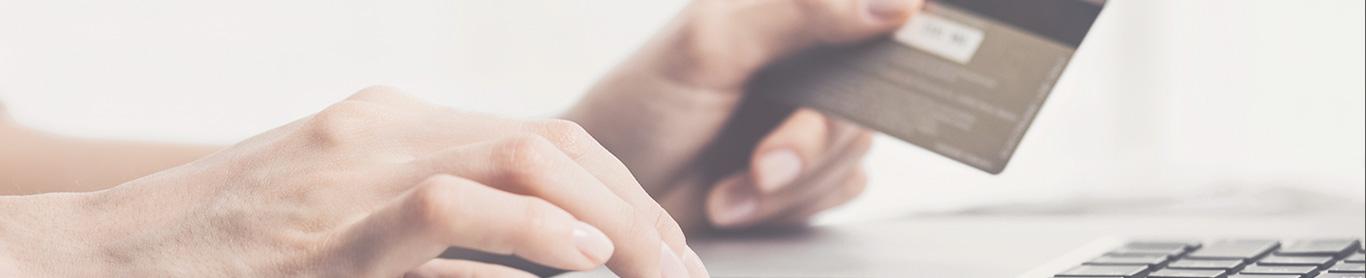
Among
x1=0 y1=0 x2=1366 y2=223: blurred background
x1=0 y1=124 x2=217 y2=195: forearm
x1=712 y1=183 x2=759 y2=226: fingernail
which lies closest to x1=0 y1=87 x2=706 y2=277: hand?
x1=0 y1=124 x2=217 y2=195: forearm

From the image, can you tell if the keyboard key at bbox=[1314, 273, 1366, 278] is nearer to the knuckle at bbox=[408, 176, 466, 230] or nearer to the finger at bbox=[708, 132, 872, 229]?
the knuckle at bbox=[408, 176, 466, 230]

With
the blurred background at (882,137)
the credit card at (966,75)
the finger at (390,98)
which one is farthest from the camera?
the blurred background at (882,137)

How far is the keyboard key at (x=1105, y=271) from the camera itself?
0.55 meters

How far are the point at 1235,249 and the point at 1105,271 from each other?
0.39 feet

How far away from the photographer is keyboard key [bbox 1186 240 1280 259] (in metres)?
0.62

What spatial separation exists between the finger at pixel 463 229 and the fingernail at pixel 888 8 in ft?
1.40

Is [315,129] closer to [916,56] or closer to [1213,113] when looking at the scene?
[916,56]

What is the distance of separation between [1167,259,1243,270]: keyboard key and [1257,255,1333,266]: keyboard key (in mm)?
13

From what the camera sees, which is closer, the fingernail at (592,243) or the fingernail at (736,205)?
the fingernail at (592,243)

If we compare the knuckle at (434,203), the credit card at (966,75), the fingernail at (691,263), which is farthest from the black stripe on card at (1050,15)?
the knuckle at (434,203)

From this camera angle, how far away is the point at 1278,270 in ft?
1.86

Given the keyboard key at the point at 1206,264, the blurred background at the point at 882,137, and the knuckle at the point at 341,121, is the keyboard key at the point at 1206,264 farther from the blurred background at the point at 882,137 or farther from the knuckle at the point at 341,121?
the blurred background at the point at 882,137

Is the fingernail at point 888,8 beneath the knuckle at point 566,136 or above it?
above

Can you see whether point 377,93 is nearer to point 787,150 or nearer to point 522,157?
point 522,157
